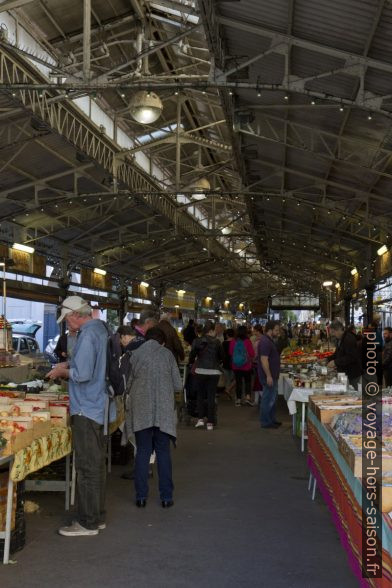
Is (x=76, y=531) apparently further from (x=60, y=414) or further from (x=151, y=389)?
(x=151, y=389)

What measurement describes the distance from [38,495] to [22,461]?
192cm

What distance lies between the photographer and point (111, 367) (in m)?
5.62

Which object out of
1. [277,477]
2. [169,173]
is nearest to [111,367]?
[277,477]

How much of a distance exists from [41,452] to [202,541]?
1.40 metres

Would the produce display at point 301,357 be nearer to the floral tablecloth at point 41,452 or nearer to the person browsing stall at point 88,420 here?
the floral tablecloth at point 41,452

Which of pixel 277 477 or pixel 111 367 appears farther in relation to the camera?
pixel 277 477

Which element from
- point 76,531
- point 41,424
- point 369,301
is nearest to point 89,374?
point 41,424

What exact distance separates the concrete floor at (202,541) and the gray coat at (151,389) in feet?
2.54

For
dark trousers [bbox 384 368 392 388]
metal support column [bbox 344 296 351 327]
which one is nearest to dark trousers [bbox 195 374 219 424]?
dark trousers [bbox 384 368 392 388]

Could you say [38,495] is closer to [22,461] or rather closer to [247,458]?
[22,461]

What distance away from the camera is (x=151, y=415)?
634 cm

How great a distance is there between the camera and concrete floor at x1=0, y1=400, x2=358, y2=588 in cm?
459

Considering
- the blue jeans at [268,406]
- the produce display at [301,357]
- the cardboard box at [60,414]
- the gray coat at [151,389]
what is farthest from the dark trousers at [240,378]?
the cardboard box at [60,414]

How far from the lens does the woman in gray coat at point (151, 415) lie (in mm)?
6348
